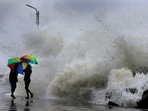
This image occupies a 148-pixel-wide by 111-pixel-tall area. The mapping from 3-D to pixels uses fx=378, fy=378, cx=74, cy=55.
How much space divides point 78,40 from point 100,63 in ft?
17.3

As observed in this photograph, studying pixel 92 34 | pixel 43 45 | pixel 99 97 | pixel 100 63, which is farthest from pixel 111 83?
pixel 43 45

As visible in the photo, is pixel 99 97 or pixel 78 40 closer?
pixel 99 97

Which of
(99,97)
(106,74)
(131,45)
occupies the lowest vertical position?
(99,97)

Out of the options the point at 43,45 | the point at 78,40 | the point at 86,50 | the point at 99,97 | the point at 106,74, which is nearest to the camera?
the point at 99,97

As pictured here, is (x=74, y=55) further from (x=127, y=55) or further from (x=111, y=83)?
(x=111, y=83)

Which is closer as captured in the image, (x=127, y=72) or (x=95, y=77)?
(x=127, y=72)

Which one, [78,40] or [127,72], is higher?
[78,40]

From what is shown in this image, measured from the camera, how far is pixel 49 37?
2792 centimetres

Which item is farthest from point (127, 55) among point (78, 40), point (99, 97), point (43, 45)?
point (43, 45)

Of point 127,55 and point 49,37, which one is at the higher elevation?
point 49,37

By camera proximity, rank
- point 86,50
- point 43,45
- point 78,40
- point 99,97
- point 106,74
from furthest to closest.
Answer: point 43,45 < point 78,40 < point 86,50 < point 106,74 < point 99,97

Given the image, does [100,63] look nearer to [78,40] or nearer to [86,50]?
[86,50]

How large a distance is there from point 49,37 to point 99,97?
12.0 m

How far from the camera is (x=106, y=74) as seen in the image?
18.6m
